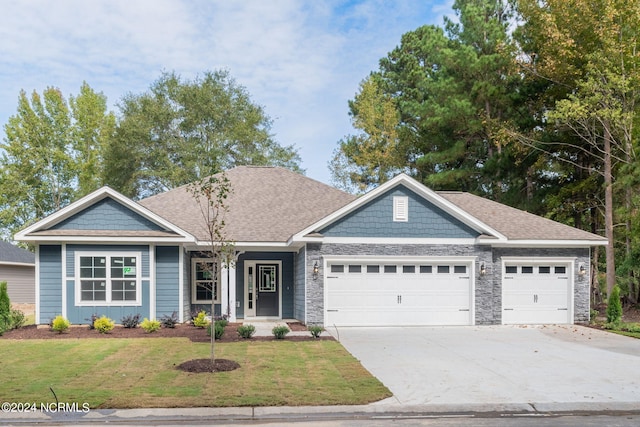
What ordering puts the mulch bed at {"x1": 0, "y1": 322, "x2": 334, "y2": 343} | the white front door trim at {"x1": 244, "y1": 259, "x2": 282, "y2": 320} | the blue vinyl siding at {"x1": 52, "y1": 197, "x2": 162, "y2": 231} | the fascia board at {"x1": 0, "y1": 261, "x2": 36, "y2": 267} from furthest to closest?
the fascia board at {"x1": 0, "y1": 261, "x2": 36, "y2": 267} < the white front door trim at {"x1": 244, "y1": 259, "x2": 282, "y2": 320} < the blue vinyl siding at {"x1": 52, "y1": 197, "x2": 162, "y2": 231} < the mulch bed at {"x1": 0, "y1": 322, "x2": 334, "y2": 343}

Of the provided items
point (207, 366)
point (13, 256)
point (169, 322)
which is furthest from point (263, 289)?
point (13, 256)

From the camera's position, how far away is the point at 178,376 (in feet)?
29.8

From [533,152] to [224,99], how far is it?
21.4 m

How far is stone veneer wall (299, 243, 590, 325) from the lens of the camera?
54.5 ft

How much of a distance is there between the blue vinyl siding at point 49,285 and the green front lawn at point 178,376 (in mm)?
3391

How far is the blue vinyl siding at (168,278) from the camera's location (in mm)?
16750

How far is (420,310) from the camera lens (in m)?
17.3

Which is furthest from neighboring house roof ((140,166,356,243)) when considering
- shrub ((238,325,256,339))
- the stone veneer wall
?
shrub ((238,325,256,339))

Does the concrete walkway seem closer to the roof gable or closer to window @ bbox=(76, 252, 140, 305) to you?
the roof gable

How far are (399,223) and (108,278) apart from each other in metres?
8.91

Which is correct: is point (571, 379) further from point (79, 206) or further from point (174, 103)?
point (174, 103)

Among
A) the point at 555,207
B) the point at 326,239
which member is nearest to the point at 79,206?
the point at 326,239

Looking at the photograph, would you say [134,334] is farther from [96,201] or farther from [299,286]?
[299,286]

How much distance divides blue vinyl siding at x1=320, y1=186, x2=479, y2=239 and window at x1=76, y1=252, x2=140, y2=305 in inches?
233
